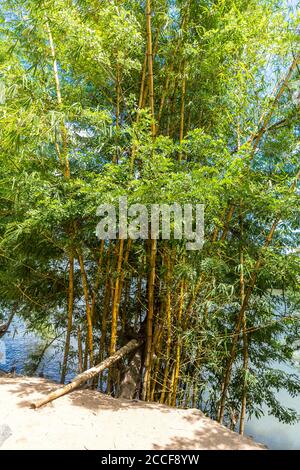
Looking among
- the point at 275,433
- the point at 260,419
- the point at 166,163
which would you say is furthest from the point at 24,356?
the point at 166,163

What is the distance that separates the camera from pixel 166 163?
2.41 m

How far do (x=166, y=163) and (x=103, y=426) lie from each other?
82.0 inches

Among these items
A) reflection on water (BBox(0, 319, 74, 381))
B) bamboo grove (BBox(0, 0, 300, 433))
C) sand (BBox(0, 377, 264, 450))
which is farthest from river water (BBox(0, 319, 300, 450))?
sand (BBox(0, 377, 264, 450))

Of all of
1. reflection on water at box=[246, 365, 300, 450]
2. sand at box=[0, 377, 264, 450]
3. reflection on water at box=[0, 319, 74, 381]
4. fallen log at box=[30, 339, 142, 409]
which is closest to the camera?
sand at box=[0, 377, 264, 450]

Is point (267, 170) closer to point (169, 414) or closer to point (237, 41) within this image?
point (237, 41)

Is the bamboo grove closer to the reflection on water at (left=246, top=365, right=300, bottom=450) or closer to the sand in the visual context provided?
the sand

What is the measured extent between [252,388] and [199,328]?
1381mm

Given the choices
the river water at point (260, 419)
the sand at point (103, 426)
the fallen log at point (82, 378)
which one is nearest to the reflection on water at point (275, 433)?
the river water at point (260, 419)

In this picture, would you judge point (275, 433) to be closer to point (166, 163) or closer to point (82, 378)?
point (82, 378)

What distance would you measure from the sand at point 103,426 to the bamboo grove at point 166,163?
614mm

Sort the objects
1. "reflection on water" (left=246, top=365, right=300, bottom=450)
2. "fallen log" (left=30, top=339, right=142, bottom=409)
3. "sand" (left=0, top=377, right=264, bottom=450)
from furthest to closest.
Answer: "reflection on water" (left=246, top=365, right=300, bottom=450)
"fallen log" (left=30, top=339, right=142, bottom=409)
"sand" (left=0, top=377, right=264, bottom=450)

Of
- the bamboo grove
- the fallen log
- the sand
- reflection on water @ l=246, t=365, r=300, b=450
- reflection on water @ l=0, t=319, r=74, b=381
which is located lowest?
reflection on water @ l=246, t=365, r=300, b=450

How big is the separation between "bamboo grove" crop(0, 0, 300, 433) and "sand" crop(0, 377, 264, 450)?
24.2 inches

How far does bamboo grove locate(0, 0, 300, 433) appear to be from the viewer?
274cm
